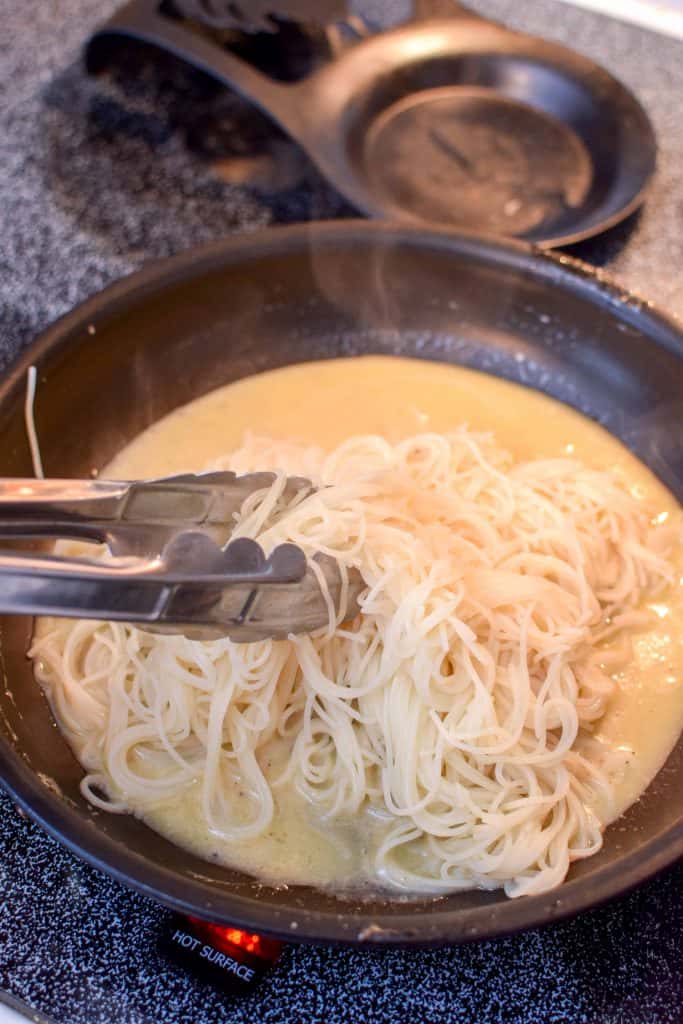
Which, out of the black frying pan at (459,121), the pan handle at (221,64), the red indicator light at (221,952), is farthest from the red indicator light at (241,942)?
the pan handle at (221,64)

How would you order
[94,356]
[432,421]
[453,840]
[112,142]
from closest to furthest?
1. [453,840]
2. [94,356]
3. [432,421]
4. [112,142]

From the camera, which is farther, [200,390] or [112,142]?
[112,142]

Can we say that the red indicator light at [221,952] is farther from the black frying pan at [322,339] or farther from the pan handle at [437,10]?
the pan handle at [437,10]

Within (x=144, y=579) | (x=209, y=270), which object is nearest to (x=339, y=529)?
(x=144, y=579)

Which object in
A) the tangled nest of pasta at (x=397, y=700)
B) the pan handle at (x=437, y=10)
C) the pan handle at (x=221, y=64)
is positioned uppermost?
the pan handle at (x=437, y=10)

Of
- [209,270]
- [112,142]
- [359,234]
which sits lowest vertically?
[112,142]

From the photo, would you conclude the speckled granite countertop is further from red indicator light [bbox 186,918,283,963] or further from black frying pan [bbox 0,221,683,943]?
black frying pan [bbox 0,221,683,943]

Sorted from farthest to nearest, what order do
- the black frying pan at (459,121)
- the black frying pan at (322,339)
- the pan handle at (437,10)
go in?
the pan handle at (437,10) → the black frying pan at (459,121) → the black frying pan at (322,339)

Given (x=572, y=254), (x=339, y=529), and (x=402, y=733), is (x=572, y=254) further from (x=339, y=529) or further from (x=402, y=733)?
(x=402, y=733)
